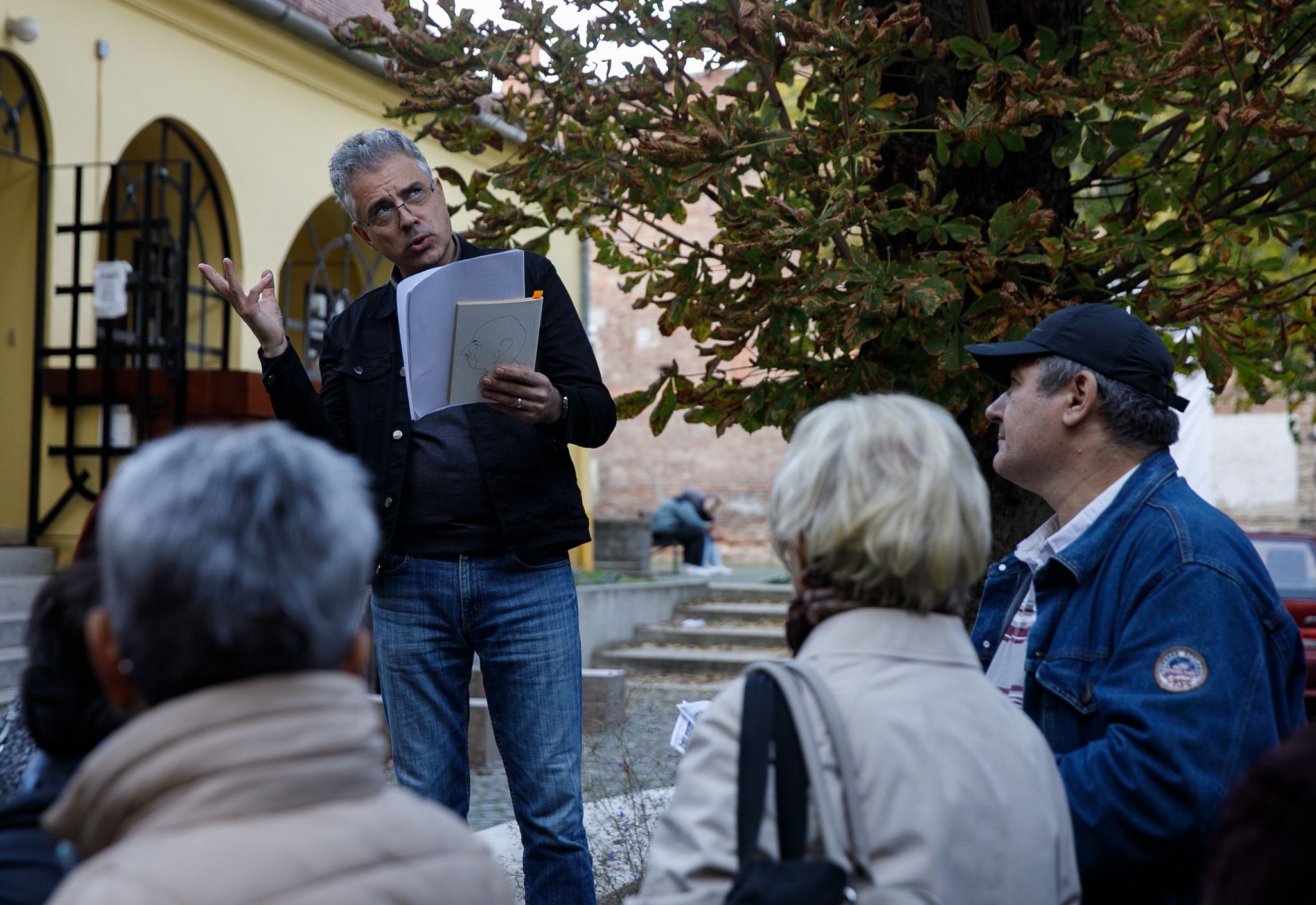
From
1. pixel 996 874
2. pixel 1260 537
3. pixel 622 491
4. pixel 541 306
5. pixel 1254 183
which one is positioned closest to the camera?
pixel 996 874

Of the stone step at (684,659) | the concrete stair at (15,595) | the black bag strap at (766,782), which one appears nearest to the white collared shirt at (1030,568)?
the black bag strap at (766,782)

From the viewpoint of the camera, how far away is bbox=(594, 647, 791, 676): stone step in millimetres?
11070

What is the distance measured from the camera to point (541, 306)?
309 cm

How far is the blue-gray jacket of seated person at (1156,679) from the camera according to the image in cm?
211

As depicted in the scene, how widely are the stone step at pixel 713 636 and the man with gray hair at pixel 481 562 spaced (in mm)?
8678

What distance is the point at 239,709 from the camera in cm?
134

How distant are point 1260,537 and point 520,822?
10354mm

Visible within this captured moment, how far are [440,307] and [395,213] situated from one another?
0.35 m

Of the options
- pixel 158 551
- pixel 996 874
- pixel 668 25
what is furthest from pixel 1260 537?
pixel 158 551

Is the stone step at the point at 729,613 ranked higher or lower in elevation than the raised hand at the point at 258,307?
lower

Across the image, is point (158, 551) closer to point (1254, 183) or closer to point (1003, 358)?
point (1003, 358)

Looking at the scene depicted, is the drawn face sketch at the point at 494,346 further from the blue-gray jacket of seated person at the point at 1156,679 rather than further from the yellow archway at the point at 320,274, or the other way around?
the yellow archway at the point at 320,274

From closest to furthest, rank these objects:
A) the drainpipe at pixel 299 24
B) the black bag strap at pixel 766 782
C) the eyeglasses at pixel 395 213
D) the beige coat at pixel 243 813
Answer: the beige coat at pixel 243 813, the black bag strap at pixel 766 782, the eyeglasses at pixel 395 213, the drainpipe at pixel 299 24

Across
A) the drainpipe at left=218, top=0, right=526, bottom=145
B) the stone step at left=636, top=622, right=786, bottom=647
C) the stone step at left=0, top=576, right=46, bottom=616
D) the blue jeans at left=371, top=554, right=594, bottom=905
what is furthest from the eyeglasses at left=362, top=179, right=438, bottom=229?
the stone step at left=636, top=622, right=786, bottom=647
